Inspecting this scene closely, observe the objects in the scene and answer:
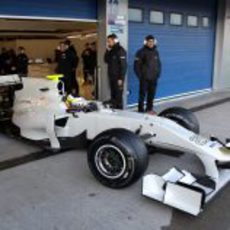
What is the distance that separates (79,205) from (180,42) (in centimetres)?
800

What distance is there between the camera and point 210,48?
42.4 feet

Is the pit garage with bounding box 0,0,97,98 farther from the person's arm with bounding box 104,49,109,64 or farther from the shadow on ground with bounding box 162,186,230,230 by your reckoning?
the shadow on ground with bounding box 162,186,230,230

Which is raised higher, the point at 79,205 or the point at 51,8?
the point at 51,8

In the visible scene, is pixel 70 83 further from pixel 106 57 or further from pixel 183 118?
pixel 183 118

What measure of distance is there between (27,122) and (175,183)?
273cm

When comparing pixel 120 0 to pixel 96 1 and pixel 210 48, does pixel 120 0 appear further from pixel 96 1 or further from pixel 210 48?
pixel 210 48

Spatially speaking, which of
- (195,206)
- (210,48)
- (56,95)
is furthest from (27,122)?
(210,48)

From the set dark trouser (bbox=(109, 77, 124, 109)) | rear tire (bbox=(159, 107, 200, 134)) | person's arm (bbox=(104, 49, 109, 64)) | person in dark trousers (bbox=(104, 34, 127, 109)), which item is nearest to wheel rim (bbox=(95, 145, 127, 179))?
rear tire (bbox=(159, 107, 200, 134))

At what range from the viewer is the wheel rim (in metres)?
4.33

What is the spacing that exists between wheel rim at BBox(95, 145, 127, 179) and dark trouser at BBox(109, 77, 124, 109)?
379 cm

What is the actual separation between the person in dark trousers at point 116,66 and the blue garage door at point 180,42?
1215mm

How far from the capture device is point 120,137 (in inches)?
171

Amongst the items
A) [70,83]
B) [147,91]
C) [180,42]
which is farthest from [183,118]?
[180,42]

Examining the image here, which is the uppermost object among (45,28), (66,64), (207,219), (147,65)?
(45,28)
